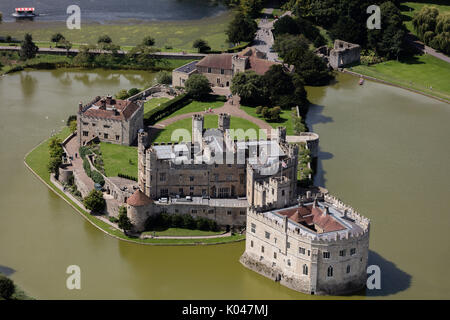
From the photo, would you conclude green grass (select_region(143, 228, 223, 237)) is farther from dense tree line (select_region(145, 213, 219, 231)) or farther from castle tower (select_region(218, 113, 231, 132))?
castle tower (select_region(218, 113, 231, 132))

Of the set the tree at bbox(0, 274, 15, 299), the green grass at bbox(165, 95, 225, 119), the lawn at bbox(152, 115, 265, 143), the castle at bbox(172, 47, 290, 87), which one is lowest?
the tree at bbox(0, 274, 15, 299)

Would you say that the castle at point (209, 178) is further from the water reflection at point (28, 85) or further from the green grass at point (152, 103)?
the water reflection at point (28, 85)

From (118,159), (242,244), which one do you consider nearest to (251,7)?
(118,159)

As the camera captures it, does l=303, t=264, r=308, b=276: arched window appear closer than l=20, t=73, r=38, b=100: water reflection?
Yes

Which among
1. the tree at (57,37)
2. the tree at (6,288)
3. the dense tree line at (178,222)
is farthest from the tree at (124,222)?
the tree at (57,37)

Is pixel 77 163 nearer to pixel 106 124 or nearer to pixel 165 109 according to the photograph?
pixel 106 124

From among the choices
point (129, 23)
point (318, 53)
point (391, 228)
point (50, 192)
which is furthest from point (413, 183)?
point (129, 23)

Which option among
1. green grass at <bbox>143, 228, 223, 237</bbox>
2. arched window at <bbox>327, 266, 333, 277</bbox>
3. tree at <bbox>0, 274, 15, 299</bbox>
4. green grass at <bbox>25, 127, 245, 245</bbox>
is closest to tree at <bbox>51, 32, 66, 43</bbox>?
green grass at <bbox>25, 127, 245, 245</bbox>
